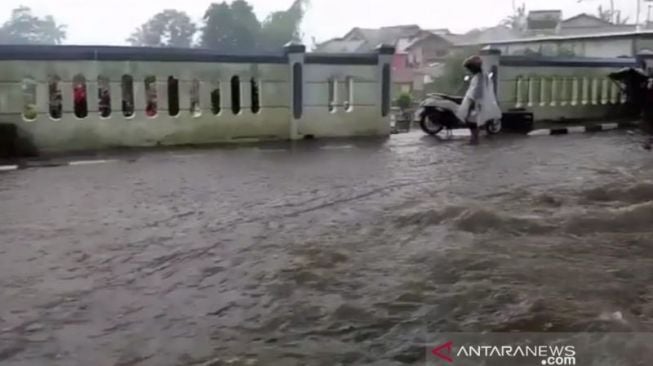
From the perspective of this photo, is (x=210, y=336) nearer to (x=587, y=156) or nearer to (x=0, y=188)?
(x=0, y=188)

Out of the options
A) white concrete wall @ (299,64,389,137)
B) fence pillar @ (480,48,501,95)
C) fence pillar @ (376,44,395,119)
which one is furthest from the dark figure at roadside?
fence pillar @ (480,48,501,95)

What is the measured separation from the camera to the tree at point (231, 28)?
8.81 m

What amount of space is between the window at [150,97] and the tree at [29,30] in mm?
940

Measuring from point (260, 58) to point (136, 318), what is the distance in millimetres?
6336

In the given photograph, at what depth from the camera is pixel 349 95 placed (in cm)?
945

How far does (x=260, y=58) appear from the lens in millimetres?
8758

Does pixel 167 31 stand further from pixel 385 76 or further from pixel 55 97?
pixel 385 76

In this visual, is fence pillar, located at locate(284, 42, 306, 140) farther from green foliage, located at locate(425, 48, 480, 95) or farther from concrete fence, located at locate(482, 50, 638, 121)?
concrete fence, located at locate(482, 50, 638, 121)

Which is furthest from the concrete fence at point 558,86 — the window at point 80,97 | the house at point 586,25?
the window at point 80,97

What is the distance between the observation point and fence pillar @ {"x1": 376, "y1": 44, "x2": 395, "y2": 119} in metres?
9.59

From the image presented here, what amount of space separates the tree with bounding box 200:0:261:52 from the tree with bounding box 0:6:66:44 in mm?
1562

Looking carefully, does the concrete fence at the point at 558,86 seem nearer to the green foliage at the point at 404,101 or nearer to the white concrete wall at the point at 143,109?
the green foliage at the point at 404,101

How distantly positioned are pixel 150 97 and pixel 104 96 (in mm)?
468

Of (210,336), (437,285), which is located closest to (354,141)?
(437,285)
